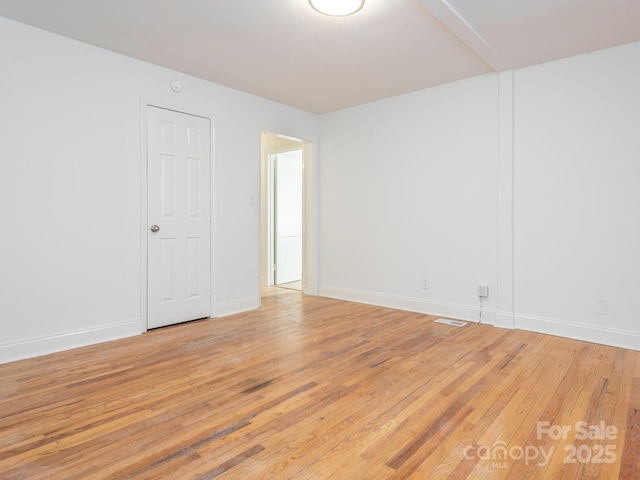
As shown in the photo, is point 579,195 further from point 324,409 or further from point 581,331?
point 324,409

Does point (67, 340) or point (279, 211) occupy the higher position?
point (279, 211)

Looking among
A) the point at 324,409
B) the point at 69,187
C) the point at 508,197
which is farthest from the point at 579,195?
the point at 69,187

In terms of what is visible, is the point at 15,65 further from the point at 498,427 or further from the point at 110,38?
the point at 498,427

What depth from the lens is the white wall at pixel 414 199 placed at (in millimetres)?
3949

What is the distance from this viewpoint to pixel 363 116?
4.90 m

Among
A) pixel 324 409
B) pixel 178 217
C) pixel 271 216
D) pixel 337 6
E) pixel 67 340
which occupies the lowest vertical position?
pixel 324 409

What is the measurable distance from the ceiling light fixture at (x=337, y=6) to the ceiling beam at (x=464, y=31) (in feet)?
1.38

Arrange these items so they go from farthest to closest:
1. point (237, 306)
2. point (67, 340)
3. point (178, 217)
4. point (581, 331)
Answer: point (237, 306), point (178, 217), point (581, 331), point (67, 340)

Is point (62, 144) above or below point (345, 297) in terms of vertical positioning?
above

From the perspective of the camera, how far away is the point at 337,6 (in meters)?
2.52

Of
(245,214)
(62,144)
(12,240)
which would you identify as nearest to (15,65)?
(62,144)

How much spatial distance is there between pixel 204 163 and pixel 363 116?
84.8 inches

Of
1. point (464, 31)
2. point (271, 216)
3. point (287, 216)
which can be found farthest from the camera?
point (287, 216)

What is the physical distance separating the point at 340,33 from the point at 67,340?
131 inches
